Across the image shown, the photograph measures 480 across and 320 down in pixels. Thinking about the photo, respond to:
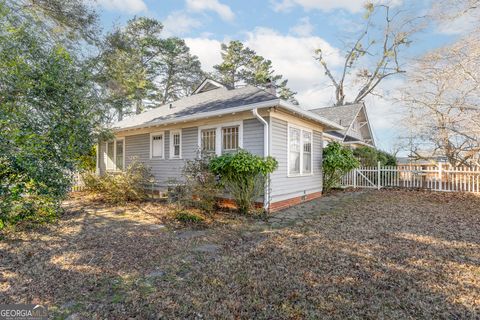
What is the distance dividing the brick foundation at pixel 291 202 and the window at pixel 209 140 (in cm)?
263

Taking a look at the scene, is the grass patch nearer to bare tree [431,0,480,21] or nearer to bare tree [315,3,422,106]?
bare tree [431,0,480,21]

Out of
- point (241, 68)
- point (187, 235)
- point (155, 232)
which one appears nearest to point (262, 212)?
point (187, 235)

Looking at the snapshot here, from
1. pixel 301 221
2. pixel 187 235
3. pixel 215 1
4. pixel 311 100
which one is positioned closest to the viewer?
pixel 187 235

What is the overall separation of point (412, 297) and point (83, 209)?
8.67 meters

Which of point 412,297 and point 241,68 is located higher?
point 241,68

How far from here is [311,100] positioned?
28.5 metres

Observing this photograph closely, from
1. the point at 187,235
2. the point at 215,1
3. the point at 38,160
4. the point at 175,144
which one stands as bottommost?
the point at 187,235

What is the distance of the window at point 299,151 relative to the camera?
26.6 feet

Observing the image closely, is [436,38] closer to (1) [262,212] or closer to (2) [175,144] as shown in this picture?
(1) [262,212]

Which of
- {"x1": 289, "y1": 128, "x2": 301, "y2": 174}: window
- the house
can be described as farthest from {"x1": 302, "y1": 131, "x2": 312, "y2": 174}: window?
{"x1": 289, "y1": 128, "x2": 301, "y2": 174}: window

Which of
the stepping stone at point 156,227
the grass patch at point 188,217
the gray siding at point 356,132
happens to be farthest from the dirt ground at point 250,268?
the gray siding at point 356,132

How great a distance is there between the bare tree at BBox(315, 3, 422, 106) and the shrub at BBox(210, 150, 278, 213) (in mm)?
19487

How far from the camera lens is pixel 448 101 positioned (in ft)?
32.1

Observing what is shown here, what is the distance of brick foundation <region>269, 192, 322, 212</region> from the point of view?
288 inches
